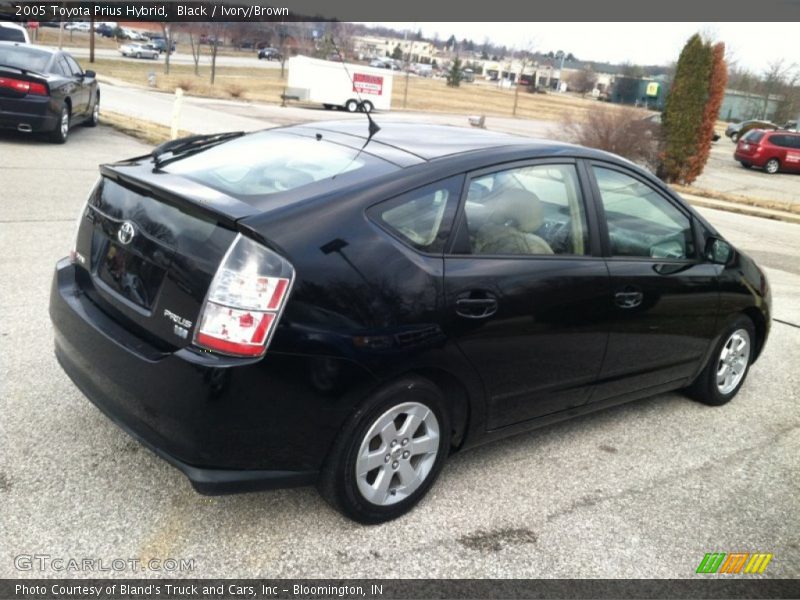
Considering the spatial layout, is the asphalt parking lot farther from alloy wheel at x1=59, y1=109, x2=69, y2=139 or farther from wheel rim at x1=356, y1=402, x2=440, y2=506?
alloy wheel at x1=59, y1=109, x2=69, y2=139

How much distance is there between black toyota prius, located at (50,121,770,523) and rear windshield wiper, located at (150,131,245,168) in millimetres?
24

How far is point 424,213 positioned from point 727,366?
2.72 m

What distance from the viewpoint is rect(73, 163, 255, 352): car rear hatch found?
282 cm

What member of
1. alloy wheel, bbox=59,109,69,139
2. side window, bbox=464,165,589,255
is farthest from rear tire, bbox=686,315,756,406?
alloy wheel, bbox=59,109,69,139

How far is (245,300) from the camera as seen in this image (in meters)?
2.72

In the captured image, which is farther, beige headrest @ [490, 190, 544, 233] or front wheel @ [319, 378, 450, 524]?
beige headrest @ [490, 190, 544, 233]

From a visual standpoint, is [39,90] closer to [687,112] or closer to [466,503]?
[466,503]

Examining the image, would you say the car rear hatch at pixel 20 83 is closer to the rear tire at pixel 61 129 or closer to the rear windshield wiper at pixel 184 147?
the rear tire at pixel 61 129

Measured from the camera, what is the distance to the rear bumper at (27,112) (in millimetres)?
11758

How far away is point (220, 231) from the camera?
2.84 metres

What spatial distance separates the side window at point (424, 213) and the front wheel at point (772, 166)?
35.0 meters

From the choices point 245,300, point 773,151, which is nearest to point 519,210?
point 245,300

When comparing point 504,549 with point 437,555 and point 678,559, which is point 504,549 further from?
point 678,559

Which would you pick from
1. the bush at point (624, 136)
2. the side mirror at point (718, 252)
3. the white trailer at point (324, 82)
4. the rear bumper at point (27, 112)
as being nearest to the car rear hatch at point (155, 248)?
the side mirror at point (718, 252)
